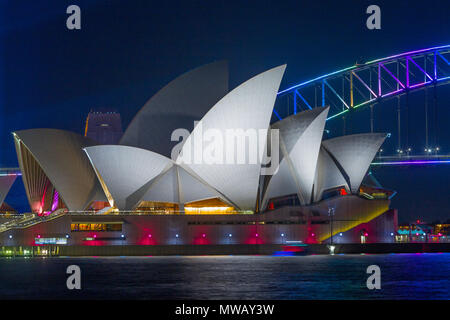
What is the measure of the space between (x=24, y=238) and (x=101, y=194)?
350 inches

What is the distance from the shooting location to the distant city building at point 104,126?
10756 cm

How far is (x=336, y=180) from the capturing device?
84562mm

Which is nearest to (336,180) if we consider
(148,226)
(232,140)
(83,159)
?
(232,140)

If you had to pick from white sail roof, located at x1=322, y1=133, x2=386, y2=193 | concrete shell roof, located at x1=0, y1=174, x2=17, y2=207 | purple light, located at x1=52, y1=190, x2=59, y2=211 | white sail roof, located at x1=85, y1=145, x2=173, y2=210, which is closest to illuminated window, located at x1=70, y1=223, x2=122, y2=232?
white sail roof, located at x1=85, y1=145, x2=173, y2=210

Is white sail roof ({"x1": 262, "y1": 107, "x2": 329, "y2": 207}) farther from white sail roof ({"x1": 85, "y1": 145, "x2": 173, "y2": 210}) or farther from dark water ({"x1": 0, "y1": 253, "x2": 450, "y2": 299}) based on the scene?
dark water ({"x1": 0, "y1": 253, "x2": 450, "y2": 299})

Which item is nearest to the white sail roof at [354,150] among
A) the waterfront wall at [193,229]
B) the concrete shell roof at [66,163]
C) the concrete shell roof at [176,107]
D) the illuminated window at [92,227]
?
the waterfront wall at [193,229]

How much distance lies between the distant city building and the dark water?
4106 cm

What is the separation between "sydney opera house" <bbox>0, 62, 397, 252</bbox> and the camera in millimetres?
78562

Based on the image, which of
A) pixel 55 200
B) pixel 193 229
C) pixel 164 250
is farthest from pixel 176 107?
pixel 55 200

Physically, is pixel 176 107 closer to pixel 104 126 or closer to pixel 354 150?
pixel 354 150

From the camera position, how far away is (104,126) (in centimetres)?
10812

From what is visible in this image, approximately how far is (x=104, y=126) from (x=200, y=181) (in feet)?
103

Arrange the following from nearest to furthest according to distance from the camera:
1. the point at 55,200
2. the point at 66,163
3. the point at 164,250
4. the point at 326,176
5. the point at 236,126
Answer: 1. the point at 236,126
2. the point at 164,250
3. the point at 66,163
4. the point at 326,176
5. the point at 55,200
